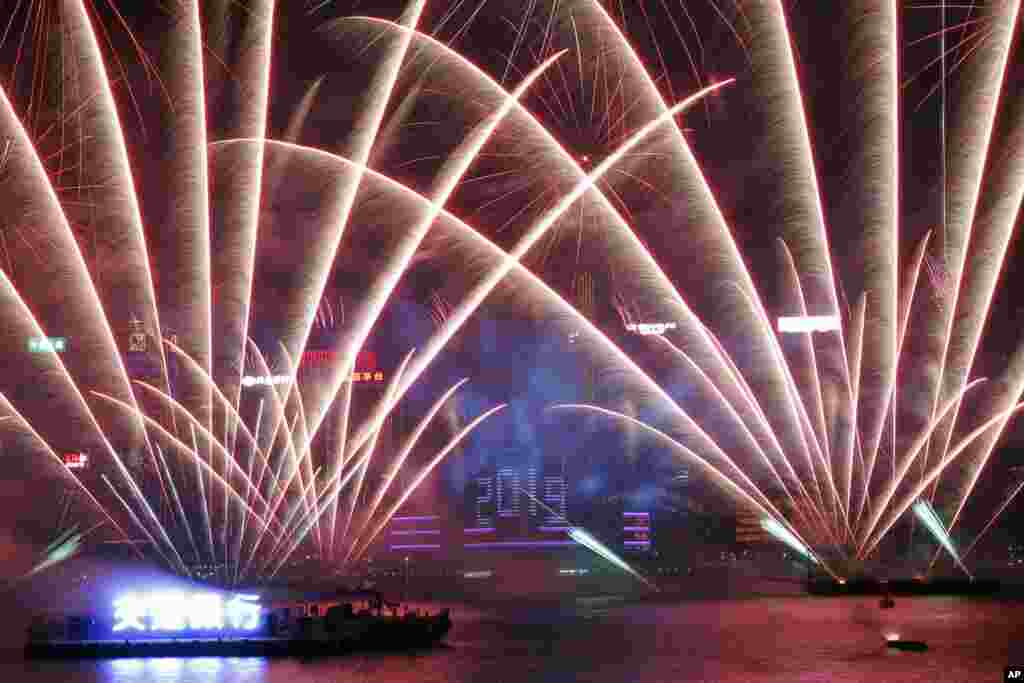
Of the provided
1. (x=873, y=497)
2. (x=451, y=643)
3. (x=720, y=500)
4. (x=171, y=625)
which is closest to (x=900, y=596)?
(x=451, y=643)

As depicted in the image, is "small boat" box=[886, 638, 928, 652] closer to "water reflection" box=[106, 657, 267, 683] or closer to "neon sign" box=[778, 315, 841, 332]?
"water reflection" box=[106, 657, 267, 683]

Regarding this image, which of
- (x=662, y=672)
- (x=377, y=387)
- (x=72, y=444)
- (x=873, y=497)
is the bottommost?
(x=662, y=672)

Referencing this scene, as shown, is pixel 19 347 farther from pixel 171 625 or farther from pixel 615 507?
pixel 171 625

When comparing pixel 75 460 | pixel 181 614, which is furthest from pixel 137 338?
pixel 181 614

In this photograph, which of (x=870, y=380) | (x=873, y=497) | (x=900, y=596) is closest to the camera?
(x=900, y=596)

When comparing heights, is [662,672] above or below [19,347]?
below

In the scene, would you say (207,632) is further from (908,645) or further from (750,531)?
(750,531)

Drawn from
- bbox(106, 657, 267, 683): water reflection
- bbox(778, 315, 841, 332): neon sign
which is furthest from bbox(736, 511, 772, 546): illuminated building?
bbox(106, 657, 267, 683): water reflection

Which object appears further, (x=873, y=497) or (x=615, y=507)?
(x=615, y=507)
